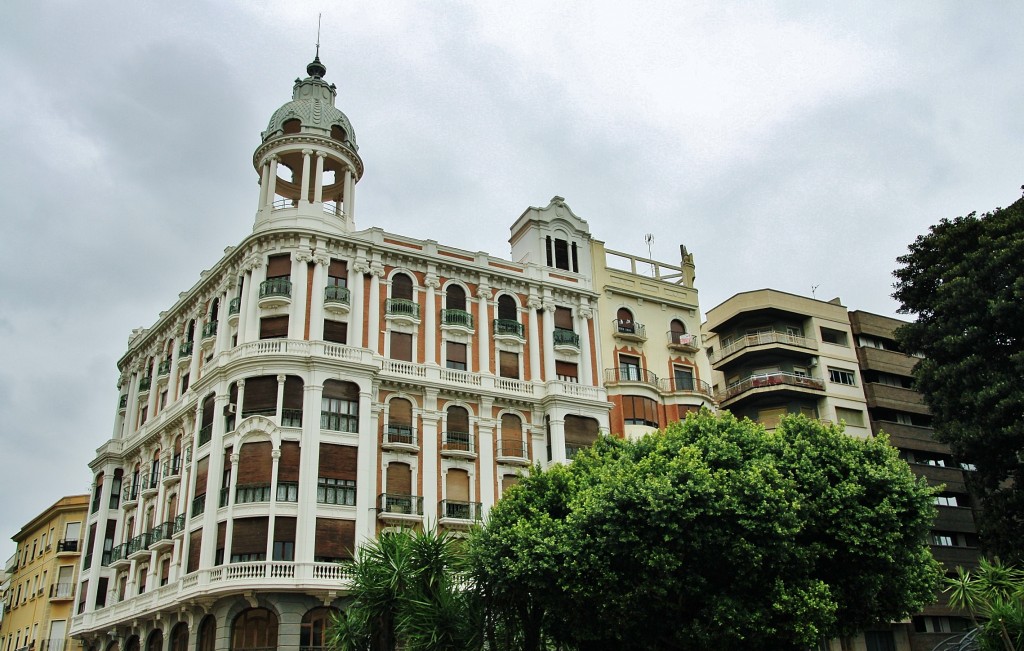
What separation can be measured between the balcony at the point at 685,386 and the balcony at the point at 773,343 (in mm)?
6132

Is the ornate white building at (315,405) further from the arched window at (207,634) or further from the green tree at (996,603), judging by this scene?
the green tree at (996,603)

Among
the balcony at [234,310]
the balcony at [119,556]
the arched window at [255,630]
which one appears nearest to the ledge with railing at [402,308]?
the balcony at [234,310]

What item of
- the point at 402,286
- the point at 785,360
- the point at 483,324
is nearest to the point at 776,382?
the point at 785,360

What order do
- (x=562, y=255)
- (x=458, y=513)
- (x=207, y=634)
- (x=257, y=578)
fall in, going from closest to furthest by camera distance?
(x=257, y=578), (x=207, y=634), (x=458, y=513), (x=562, y=255)

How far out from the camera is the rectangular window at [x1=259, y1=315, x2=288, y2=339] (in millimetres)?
40875

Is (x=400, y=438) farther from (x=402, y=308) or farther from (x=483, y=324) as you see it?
(x=483, y=324)

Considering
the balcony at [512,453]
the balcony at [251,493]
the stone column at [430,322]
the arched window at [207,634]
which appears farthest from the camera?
the stone column at [430,322]

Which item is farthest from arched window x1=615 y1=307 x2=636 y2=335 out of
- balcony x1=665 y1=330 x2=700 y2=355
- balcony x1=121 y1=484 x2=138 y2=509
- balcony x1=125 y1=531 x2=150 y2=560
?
balcony x1=121 y1=484 x2=138 y2=509

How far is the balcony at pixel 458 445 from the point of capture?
1615 inches

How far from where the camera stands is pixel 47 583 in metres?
63.3

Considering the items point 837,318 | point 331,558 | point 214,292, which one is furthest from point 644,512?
point 837,318

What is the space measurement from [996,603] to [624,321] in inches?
963

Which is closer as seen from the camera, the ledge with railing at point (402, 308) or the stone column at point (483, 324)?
the ledge with railing at point (402, 308)

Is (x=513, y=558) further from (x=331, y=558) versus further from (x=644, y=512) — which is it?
(x=331, y=558)
